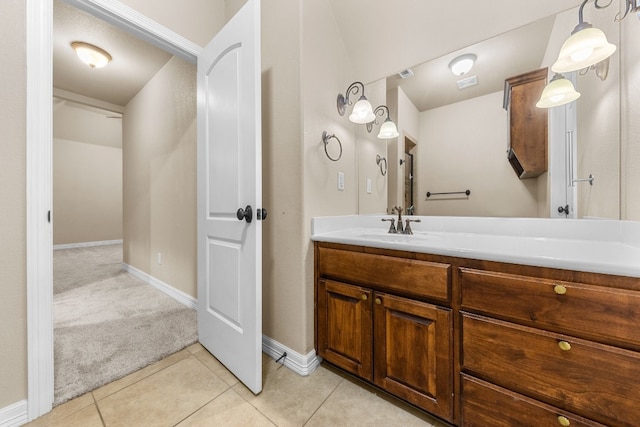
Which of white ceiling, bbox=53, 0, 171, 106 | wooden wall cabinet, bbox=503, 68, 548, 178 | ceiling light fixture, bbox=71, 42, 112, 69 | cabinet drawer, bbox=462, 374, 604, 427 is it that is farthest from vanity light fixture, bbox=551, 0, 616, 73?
ceiling light fixture, bbox=71, 42, 112, 69

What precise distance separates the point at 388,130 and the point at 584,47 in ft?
3.24

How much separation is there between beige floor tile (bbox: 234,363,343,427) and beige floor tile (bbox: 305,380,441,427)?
5 cm

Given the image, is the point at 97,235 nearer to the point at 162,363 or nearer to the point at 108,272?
the point at 108,272

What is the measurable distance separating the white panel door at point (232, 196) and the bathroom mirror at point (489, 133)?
96cm

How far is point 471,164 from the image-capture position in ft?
4.87

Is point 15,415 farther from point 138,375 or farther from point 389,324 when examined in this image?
point 389,324

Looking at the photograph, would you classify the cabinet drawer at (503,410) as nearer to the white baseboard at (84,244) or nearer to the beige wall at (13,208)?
the beige wall at (13,208)

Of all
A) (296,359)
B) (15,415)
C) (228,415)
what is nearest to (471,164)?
(296,359)

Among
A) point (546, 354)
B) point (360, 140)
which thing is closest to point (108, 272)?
point (360, 140)

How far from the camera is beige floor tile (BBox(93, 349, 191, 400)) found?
1.29 meters

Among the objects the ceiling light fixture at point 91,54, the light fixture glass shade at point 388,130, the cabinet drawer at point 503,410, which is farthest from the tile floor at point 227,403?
the ceiling light fixture at point 91,54

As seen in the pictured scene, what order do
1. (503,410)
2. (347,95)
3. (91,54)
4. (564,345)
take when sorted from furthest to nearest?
1. (91,54)
2. (347,95)
3. (503,410)
4. (564,345)

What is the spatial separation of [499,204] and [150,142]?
11.8 feet

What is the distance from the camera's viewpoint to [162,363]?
5.03 ft
